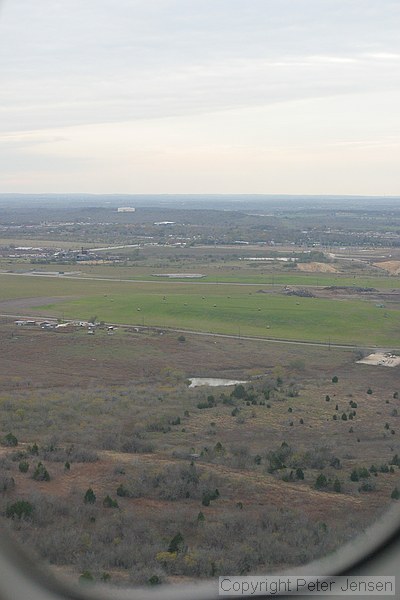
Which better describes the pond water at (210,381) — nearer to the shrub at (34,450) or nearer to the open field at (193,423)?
the open field at (193,423)

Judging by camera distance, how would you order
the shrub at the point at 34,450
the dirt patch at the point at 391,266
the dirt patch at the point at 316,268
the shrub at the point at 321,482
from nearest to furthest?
1. the shrub at the point at 321,482
2. the shrub at the point at 34,450
3. the dirt patch at the point at 391,266
4. the dirt patch at the point at 316,268

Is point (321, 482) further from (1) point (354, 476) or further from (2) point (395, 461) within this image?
(2) point (395, 461)

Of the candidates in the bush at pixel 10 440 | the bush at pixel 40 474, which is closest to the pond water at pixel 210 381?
the bush at pixel 10 440

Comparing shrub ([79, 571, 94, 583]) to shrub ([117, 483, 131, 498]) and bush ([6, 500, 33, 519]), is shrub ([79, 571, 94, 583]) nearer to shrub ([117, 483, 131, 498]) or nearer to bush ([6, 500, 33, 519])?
bush ([6, 500, 33, 519])

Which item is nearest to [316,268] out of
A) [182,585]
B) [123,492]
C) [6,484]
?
[123,492]

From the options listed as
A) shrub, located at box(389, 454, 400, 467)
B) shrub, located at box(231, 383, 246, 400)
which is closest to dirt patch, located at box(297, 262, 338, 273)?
shrub, located at box(231, 383, 246, 400)

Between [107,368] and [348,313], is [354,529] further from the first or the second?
[348,313]
